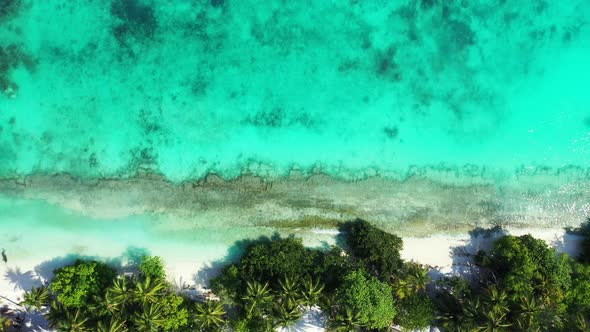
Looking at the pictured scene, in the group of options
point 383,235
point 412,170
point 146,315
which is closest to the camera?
point 146,315

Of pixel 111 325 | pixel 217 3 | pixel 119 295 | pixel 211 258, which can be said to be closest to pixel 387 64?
pixel 217 3

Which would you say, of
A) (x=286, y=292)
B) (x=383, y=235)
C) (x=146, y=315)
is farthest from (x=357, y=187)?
(x=146, y=315)

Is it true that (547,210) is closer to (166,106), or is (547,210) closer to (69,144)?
(166,106)

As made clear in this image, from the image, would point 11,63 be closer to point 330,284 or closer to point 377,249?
point 330,284

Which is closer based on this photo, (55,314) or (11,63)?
(55,314)

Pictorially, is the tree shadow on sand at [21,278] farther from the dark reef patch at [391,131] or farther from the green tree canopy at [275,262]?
the dark reef patch at [391,131]
